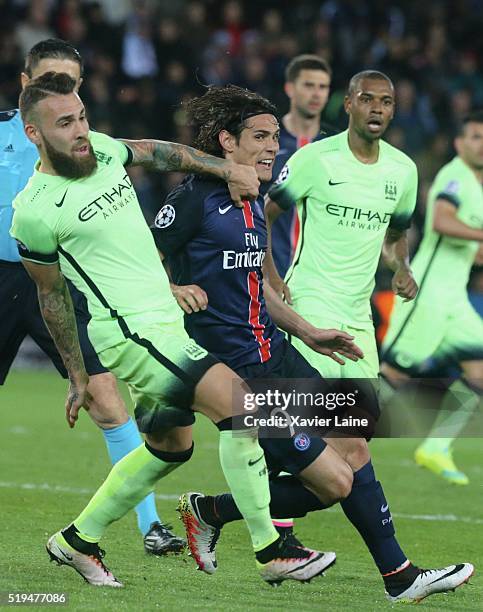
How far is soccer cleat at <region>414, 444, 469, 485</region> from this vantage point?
32.1ft

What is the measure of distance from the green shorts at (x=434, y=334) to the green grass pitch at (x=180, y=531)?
865 millimetres

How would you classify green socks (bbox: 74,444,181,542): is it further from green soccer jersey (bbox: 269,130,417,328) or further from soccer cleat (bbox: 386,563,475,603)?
green soccer jersey (bbox: 269,130,417,328)

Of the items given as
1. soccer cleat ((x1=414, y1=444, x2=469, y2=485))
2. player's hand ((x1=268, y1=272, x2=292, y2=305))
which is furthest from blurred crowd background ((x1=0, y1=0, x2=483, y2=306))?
player's hand ((x1=268, y1=272, x2=292, y2=305))

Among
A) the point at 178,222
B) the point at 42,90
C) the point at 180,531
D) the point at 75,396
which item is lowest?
the point at 180,531

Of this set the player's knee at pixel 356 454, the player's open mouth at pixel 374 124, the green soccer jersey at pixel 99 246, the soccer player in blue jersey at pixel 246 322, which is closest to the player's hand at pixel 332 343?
the soccer player in blue jersey at pixel 246 322

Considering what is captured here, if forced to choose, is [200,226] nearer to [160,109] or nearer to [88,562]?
[88,562]

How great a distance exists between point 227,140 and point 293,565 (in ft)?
6.26

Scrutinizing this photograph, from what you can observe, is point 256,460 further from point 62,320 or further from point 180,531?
point 180,531

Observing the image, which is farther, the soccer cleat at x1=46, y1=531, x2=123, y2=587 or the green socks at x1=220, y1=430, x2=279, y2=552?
the soccer cleat at x1=46, y1=531, x2=123, y2=587

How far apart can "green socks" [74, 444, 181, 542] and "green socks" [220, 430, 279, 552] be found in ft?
1.16

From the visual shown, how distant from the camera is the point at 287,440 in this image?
5793 mm

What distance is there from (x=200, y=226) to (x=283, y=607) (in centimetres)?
167

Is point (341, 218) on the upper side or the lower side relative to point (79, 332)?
upper

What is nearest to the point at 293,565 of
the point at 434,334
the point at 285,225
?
the point at 285,225
